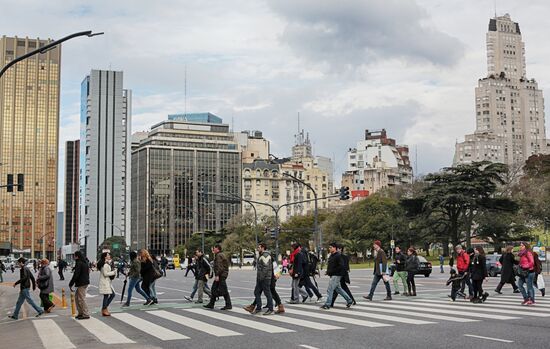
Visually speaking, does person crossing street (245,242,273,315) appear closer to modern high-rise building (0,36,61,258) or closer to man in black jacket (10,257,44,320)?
man in black jacket (10,257,44,320)

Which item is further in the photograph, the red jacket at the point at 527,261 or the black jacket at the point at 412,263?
the black jacket at the point at 412,263

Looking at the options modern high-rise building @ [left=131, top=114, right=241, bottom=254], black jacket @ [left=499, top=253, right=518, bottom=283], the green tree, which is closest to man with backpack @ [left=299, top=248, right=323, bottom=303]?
black jacket @ [left=499, top=253, right=518, bottom=283]

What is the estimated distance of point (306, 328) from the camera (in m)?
14.1

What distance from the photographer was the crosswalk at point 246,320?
536 inches

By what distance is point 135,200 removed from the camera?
182 meters

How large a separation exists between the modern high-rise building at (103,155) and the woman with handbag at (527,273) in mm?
173997

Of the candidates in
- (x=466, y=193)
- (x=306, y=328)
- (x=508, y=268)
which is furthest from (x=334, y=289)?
(x=466, y=193)

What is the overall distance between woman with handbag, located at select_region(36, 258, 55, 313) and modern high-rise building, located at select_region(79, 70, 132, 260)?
170656 millimetres

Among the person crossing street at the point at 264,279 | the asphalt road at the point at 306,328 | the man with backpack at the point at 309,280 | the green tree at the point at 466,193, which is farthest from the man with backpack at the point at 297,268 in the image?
the green tree at the point at 466,193

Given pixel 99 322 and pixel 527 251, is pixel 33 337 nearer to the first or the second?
pixel 99 322

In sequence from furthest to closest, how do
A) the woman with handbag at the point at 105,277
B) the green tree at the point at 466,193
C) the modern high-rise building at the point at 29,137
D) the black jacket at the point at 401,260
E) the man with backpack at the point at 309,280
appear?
1. the modern high-rise building at the point at 29,137
2. the green tree at the point at 466,193
3. the black jacket at the point at 401,260
4. the man with backpack at the point at 309,280
5. the woman with handbag at the point at 105,277

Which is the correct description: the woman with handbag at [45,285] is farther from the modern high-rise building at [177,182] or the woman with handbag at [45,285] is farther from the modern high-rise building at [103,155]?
the modern high-rise building at [103,155]

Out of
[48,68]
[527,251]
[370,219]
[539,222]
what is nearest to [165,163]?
[48,68]

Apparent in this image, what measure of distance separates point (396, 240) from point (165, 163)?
98.8 metres
